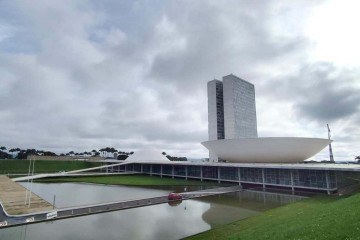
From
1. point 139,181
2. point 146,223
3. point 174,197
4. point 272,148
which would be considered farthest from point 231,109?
point 146,223

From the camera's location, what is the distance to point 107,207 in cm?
2348

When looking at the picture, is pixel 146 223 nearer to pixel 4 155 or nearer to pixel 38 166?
pixel 38 166

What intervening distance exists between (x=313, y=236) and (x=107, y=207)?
1862cm

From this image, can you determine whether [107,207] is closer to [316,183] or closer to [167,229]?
[167,229]

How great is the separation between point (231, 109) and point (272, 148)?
155ft

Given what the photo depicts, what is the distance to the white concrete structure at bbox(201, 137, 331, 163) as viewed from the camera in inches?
1658

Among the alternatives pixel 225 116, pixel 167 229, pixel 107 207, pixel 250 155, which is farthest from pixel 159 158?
pixel 167 229

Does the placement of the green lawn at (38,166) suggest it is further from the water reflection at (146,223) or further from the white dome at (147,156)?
the water reflection at (146,223)

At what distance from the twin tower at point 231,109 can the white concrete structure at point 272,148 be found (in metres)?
40.2

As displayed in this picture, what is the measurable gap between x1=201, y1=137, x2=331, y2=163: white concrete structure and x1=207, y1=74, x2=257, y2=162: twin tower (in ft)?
132

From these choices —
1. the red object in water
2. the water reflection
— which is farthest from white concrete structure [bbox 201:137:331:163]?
the red object in water

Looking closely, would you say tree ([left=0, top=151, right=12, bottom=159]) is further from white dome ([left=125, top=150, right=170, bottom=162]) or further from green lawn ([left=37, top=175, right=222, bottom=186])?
green lawn ([left=37, top=175, right=222, bottom=186])

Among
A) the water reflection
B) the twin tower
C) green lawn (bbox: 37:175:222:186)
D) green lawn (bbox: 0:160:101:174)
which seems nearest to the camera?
the water reflection

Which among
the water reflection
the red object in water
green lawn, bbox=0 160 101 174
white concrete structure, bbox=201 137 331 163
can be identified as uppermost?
white concrete structure, bbox=201 137 331 163
